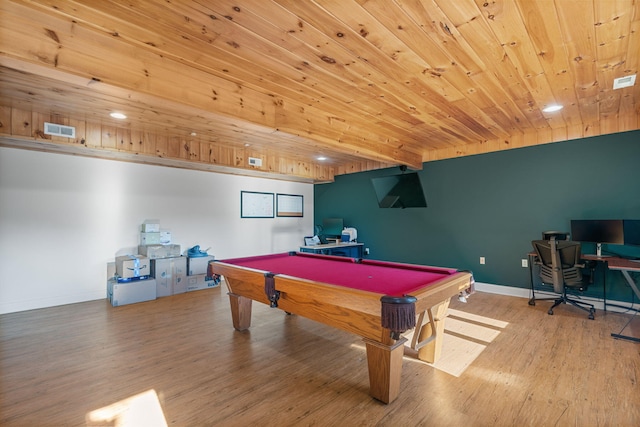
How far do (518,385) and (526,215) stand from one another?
118 inches

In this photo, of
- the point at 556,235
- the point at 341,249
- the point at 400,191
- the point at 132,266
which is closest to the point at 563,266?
the point at 556,235

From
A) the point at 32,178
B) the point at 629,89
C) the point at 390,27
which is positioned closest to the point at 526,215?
the point at 629,89

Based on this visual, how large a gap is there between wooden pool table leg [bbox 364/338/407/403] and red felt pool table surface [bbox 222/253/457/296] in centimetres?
34

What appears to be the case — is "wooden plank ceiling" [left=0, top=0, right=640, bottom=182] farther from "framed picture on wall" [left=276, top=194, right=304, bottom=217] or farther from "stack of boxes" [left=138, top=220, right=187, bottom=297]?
"framed picture on wall" [left=276, top=194, right=304, bottom=217]

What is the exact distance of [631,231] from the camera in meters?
3.37

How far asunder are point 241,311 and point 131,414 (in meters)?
1.31

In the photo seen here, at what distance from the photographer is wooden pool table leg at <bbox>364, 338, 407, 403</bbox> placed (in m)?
1.81

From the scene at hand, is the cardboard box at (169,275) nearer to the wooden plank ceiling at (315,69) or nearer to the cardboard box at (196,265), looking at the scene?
the cardboard box at (196,265)

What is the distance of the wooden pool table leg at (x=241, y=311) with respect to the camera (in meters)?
3.02

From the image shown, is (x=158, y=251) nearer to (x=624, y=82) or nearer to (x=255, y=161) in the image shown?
(x=255, y=161)

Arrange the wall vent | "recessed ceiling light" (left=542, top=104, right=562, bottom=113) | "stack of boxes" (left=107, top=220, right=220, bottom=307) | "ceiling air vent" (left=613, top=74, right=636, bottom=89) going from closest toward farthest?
"ceiling air vent" (left=613, top=74, right=636, bottom=89) → "recessed ceiling light" (left=542, top=104, right=562, bottom=113) → "stack of boxes" (left=107, top=220, right=220, bottom=307) → the wall vent

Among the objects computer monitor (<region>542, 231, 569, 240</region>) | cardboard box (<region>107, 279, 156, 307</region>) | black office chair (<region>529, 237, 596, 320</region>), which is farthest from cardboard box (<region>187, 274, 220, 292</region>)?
computer monitor (<region>542, 231, 569, 240</region>)

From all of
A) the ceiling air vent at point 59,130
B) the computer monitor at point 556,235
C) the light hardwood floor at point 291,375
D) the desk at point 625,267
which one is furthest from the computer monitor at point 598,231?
the ceiling air vent at point 59,130

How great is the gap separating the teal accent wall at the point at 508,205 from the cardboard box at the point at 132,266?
13.3 feet
